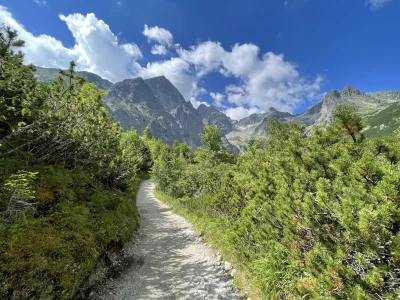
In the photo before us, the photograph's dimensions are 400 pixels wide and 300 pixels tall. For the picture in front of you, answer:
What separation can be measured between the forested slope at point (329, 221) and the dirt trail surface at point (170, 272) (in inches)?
47.7

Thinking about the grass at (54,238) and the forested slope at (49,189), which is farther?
the forested slope at (49,189)

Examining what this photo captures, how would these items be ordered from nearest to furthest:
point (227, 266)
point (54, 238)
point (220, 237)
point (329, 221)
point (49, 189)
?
point (329, 221) < point (54, 238) < point (49, 189) < point (227, 266) < point (220, 237)

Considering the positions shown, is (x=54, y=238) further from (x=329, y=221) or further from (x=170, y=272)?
(x=329, y=221)

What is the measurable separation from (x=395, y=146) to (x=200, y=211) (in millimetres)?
12835

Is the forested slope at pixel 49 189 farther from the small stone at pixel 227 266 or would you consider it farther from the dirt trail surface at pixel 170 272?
the small stone at pixel 227 266

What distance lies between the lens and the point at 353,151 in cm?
402

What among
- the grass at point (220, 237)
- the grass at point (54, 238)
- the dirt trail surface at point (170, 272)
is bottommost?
the dirt trail surface at point (170, 272)

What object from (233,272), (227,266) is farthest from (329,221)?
(227,266)

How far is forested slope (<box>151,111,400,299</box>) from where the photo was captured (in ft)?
9.70

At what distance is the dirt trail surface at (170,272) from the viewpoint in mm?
6723

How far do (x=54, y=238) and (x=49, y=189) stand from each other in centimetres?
239

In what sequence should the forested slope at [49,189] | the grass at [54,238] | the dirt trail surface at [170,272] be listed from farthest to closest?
the dirt trail surface at [170,272] < the forested slope at [49,189] < the grass at [54,238]

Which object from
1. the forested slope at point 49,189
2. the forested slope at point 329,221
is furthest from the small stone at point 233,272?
the forested slope at point 49,189

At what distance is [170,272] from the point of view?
26.7ft
